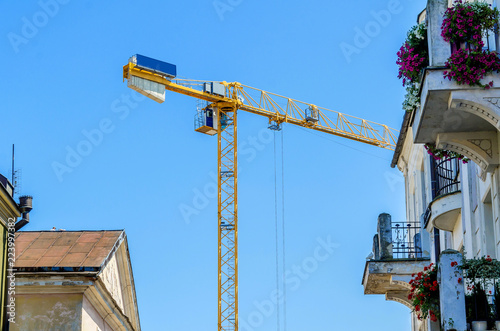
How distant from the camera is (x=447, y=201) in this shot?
66.8 feet

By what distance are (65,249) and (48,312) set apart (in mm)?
1671

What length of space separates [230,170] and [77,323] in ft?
203

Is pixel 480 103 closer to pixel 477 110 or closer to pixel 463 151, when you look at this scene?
pixel 477 110

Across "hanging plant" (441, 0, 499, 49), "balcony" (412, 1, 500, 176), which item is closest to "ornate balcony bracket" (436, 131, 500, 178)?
"balcony" (412, 1, 500, 176)

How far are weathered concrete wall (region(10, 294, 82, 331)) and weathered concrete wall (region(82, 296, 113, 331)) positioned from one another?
8.1 inches

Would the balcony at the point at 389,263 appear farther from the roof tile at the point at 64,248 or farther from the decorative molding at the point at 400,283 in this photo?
the roof tile at the point at 64,248

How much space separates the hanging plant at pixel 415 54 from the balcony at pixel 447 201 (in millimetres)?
4253

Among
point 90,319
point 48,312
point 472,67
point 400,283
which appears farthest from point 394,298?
point 472,67

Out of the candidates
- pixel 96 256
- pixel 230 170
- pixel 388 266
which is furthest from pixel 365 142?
pixel 96 256

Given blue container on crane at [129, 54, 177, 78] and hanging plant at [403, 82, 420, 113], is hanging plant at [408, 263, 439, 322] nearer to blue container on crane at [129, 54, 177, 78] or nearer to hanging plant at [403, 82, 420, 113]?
hanging plant at [403, 82, 420, 113]

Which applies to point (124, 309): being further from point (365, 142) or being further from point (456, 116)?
point (365, 142)

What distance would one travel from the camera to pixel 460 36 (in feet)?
46.7

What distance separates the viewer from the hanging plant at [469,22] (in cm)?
1409

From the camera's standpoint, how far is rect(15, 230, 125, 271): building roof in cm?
1839
